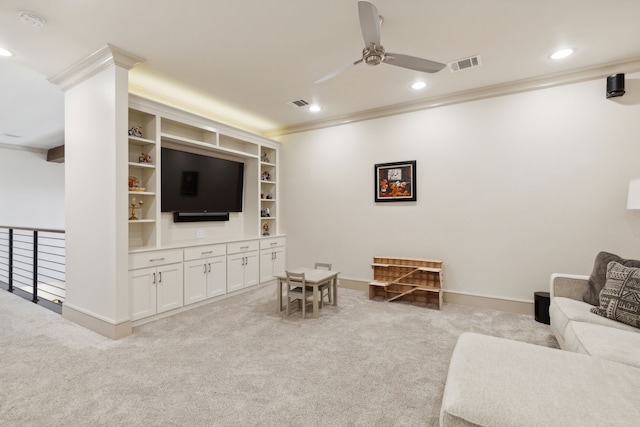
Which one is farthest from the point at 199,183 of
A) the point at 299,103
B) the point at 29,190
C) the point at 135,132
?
the point at 29,190

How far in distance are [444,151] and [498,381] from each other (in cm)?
331

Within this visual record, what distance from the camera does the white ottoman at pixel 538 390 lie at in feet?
3.99

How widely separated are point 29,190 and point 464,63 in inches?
356

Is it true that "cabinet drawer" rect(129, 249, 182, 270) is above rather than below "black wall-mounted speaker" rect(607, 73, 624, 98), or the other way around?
below

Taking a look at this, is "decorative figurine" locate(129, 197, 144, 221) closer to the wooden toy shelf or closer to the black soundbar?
the black soundbar

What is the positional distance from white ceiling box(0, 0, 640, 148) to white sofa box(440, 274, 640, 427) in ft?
8.16

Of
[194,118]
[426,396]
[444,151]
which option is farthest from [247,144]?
[426,396]

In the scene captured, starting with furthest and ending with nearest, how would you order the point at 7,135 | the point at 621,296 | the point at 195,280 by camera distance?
the point at 7,135 < the point at 195,280 < the point at 621,296

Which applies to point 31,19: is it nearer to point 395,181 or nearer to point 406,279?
point 395,181

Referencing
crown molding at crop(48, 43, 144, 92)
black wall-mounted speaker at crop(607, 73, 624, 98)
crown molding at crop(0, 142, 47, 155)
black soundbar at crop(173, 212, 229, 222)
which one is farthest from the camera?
crown molding at crop(0, 142, 47, 155)

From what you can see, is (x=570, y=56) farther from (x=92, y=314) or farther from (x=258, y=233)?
(x=92, y=314)

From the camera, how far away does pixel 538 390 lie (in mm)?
1382

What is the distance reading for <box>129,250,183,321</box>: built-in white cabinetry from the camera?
3260 millimetres

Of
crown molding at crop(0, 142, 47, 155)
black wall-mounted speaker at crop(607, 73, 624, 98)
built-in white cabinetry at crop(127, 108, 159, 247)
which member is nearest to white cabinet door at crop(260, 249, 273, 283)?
built-in white cabinetry at crop(127, 108, 159, 247)
